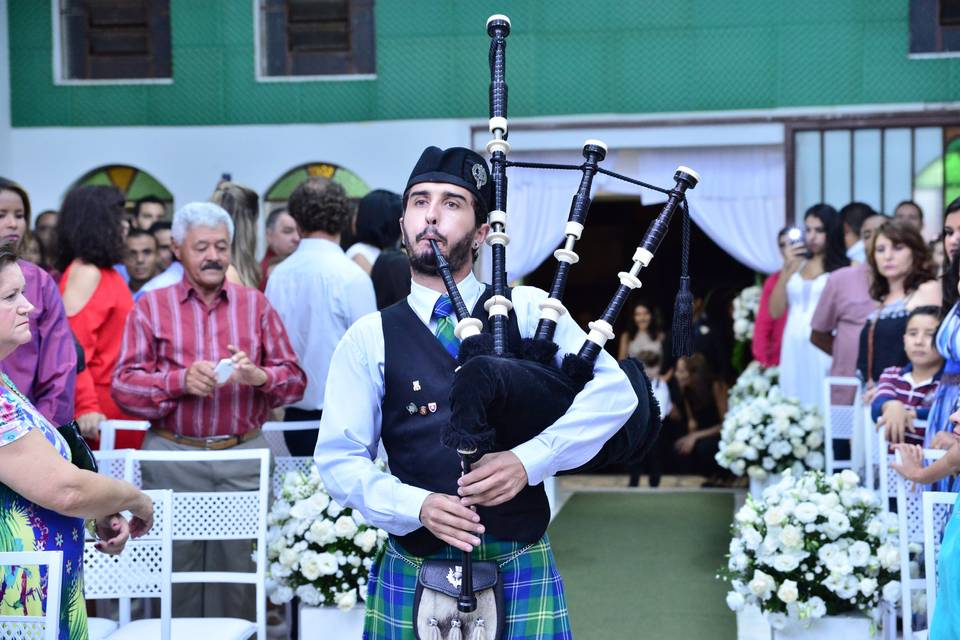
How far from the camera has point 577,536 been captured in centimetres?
636

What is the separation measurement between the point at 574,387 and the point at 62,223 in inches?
115

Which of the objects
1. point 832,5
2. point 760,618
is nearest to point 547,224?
point 832,5

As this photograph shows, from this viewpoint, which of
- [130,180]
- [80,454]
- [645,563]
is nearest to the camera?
[80,454]

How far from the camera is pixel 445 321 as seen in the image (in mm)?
2256

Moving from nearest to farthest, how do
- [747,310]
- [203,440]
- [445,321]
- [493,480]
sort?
[493,480]
[445,321]
[203,440]
[747,310]

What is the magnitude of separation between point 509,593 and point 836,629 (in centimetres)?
183

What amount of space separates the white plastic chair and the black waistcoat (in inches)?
62.8

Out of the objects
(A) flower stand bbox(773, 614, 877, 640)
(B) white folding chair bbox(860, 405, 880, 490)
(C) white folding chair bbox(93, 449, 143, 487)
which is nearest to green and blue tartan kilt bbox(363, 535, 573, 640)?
(C) white folding chair bbox(93, 449, 143, 487)

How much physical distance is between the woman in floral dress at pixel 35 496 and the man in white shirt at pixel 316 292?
6.40ft

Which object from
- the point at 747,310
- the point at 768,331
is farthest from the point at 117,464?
the point at 747,310

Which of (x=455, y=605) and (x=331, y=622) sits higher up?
(x=455, y=605)

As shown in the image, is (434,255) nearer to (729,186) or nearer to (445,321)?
(445,321)

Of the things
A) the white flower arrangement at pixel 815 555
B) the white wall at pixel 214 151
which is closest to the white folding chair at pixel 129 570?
the white flower arrangement at pixel 815 555

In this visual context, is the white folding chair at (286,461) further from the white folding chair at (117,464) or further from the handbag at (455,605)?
the handbag at (455,605)
